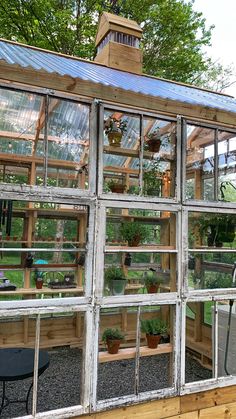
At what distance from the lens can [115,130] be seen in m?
2.37

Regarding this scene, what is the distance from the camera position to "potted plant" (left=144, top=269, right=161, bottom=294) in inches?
115

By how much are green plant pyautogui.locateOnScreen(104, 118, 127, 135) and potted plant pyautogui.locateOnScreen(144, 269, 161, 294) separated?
1356 mm

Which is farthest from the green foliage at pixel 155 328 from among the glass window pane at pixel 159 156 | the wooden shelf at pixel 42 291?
the glass window pane at pixel 159 156

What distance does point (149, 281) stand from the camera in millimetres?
3018

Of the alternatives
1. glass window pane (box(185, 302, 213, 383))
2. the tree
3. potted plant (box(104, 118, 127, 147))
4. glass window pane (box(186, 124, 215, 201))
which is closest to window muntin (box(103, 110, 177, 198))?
potted plant (box(104, 118, 127, 147))

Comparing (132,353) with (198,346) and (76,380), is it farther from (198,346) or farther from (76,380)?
(198,346)

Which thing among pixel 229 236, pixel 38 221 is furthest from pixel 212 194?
pixel 38 221

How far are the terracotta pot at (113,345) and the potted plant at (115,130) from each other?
146 centimetres

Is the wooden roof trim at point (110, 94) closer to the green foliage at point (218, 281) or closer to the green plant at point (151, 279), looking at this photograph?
the green foliage at point (218, 281)

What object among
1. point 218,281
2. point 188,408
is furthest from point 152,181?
point 188,408

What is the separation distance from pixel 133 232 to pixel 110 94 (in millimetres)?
1265

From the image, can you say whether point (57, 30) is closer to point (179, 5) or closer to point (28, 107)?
point (179, 5)

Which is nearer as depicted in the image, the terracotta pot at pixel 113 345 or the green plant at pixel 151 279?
the terracotta pot at pixel 113 345

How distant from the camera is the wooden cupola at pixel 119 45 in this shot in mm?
3654
